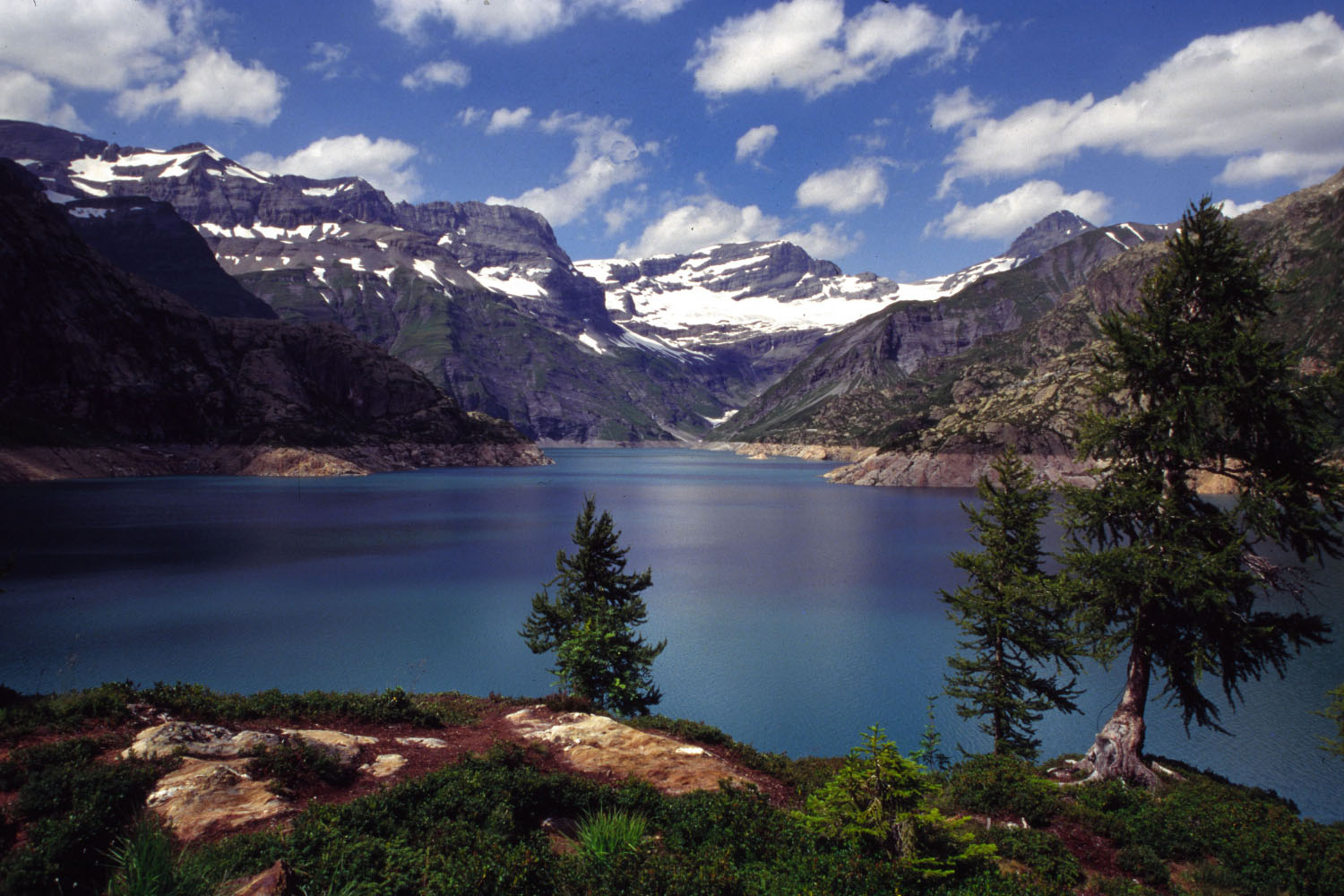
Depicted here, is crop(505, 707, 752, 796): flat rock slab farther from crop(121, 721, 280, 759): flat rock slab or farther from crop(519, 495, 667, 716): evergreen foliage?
crop(519, 495, 667, 716): evergreen foliage

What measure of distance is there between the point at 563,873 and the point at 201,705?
32.5 feet

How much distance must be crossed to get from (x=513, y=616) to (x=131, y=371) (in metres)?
142

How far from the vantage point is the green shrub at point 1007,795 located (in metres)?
12.6

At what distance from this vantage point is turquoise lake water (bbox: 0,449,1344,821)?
27.4m

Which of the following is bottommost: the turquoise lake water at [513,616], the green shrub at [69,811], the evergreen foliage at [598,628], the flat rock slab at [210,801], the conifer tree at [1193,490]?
the turquoise lake water at [513,616]

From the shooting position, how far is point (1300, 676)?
101ft

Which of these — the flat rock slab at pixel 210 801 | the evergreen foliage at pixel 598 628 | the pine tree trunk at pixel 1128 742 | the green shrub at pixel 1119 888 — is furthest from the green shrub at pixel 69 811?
the pine tree trunk at pixel 1128 742

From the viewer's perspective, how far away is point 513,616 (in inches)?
1631

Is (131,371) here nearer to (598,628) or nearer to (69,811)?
(598,628)

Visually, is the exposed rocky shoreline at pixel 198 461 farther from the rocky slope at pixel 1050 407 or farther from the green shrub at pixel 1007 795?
the green shrub at pixel 1007 795

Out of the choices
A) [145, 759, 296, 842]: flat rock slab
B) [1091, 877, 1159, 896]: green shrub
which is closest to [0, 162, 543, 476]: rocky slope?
[145, 759, 296, 842]: flat rock slab

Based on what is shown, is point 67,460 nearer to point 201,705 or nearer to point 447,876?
point 201,705

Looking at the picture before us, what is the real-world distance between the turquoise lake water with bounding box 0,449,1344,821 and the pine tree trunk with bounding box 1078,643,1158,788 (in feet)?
31.3

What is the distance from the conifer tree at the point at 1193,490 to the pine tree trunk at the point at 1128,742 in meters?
0.04
